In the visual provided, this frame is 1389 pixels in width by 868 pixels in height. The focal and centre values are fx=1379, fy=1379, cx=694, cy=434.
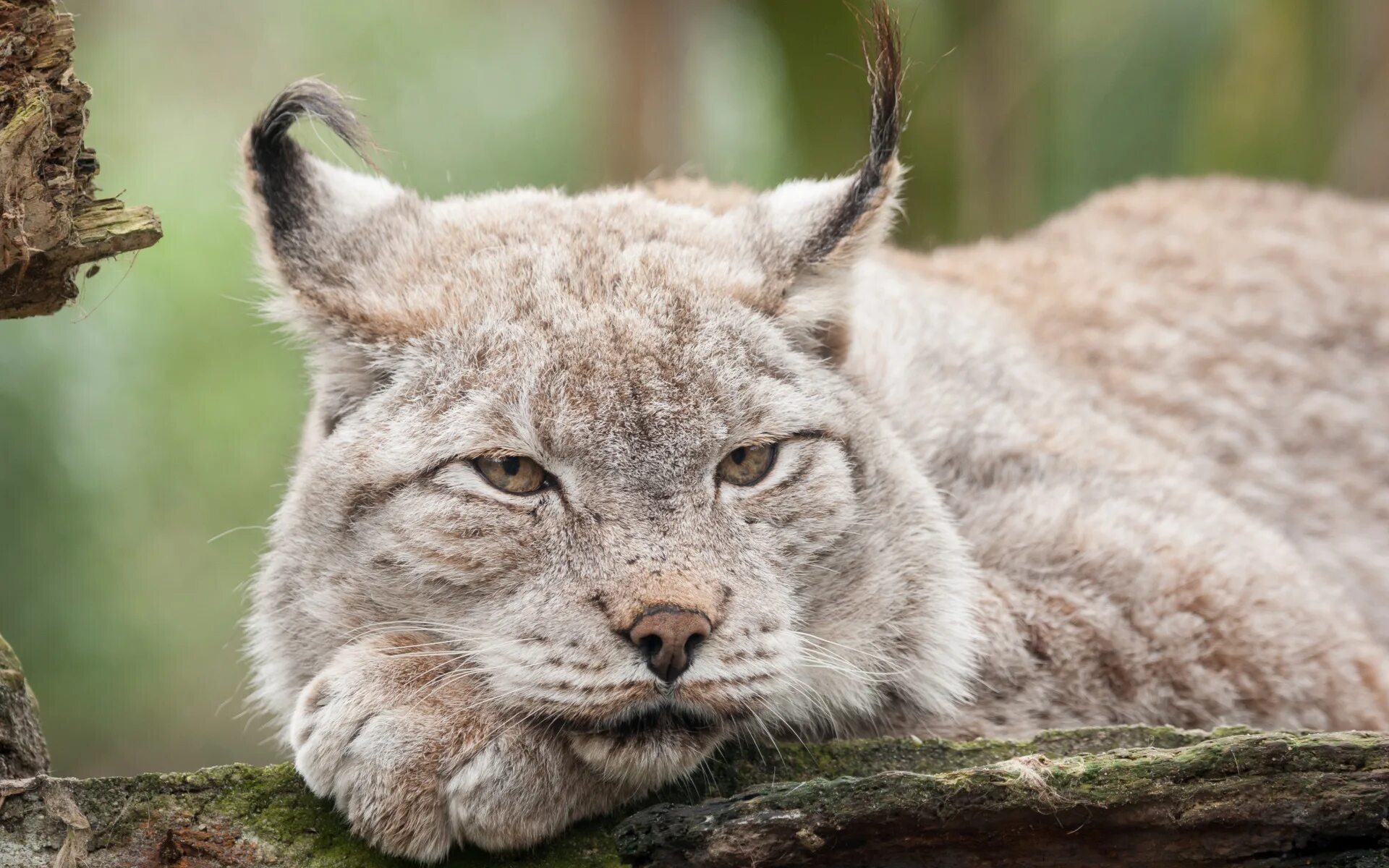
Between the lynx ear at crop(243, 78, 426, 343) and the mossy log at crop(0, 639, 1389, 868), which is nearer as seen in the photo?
the mossy log at crop(0, 639, 1389, 868)

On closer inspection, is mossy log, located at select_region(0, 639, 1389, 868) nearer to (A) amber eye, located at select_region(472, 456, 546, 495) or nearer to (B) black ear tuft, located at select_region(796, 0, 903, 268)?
(A) amber eye, located at select_region(472, 456, 546, 495)

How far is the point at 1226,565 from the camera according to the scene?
485 cm

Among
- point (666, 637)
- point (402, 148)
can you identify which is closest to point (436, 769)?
point (666, 637)

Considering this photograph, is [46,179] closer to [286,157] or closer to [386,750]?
[286,157]

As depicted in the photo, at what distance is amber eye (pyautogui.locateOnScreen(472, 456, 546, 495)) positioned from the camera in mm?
3639

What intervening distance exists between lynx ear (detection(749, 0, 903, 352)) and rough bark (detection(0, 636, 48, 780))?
229cm

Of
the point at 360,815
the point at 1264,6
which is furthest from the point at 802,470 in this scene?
the point at 1264,6

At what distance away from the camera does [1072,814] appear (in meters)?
2.92

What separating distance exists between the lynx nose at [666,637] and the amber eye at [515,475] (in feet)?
1.95

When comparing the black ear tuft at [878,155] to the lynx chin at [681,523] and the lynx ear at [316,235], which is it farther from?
the lynx ear at [316,235]

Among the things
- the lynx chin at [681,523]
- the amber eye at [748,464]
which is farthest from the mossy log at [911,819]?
the amber eye at [748,464]

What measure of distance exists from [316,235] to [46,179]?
0.90 meters

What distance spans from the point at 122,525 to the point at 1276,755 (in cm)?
1062

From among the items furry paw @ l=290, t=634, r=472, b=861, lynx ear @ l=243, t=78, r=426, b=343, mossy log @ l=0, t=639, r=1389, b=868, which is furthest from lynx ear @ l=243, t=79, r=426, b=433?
mossy log @ l=0, t=639, r=1389, b=868
